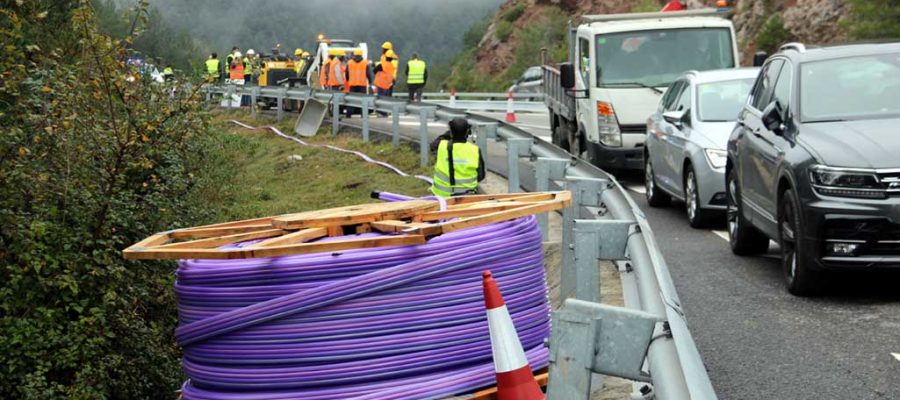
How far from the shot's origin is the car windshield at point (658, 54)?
19453mm

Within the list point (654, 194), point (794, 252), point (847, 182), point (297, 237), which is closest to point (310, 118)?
point (654, 194)

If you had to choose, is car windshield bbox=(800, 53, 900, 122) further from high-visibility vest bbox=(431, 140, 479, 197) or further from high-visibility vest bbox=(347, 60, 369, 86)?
high-visibility vest bbox=(347, 60, 369, 86)

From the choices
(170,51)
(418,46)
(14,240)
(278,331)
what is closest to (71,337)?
(14,240)

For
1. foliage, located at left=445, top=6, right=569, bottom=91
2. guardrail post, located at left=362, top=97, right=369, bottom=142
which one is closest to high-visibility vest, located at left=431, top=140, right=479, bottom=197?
guardrail post, located at left=362, top=97, right=369, bottom=142

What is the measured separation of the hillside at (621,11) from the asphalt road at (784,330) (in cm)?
2689

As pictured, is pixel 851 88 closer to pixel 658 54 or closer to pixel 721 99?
pixel 721 99

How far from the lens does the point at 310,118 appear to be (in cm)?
2944

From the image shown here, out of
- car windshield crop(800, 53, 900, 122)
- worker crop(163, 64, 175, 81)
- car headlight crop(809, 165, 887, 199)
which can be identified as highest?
worker crop(163, 64, 175, 81)

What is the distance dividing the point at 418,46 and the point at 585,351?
185 metres

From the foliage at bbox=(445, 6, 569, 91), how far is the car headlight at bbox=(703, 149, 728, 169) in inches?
2070

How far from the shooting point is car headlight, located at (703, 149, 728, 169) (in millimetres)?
13992

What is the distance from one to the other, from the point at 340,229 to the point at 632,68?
523 inches

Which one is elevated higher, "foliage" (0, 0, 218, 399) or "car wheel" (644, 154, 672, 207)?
"foliage" (0, 0, 218, 399)

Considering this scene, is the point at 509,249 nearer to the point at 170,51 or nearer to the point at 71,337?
the point at 71,337
